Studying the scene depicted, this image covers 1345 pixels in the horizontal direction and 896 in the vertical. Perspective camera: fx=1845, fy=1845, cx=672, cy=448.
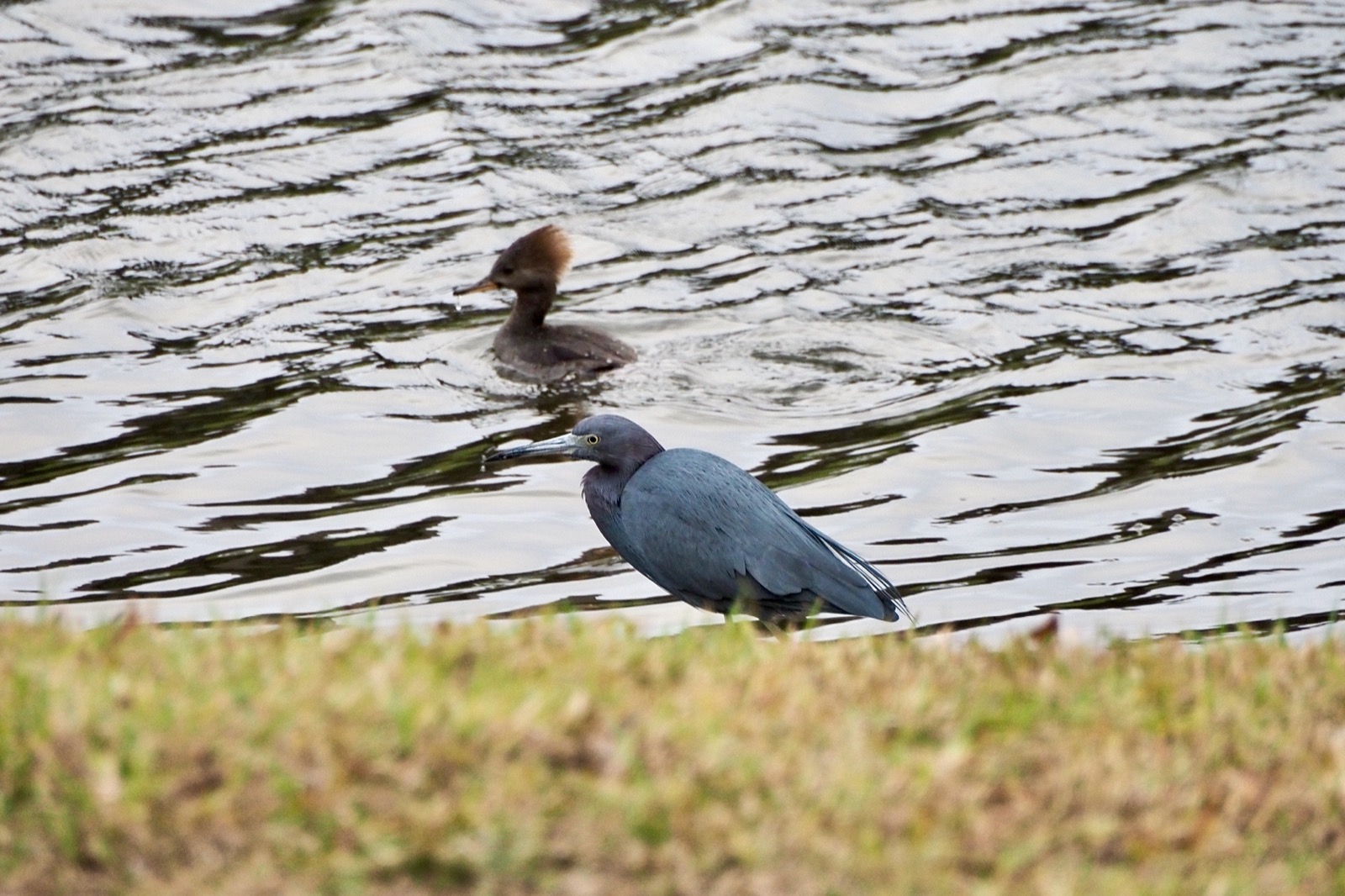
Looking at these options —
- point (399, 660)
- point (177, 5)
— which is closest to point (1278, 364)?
point (399, 660)

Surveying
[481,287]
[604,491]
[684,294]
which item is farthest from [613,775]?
[684,294]

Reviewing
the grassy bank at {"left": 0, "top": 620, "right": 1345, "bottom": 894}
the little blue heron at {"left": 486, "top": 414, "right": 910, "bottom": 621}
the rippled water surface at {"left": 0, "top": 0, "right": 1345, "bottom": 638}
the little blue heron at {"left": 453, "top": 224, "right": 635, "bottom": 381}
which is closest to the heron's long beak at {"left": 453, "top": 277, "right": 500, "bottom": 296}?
the little blue heron at {"left": 453, "top": 224, "right": 635, "bottom": 381}

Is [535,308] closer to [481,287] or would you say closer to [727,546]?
[481,287]

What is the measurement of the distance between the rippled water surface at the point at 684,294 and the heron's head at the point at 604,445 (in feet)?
2.44

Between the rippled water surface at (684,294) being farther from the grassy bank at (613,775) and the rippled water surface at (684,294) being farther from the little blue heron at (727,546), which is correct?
the grassy bank at (613,775)

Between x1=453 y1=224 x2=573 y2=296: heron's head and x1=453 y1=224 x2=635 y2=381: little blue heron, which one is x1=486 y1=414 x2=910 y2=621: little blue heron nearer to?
x1=453 y1=224 x2=635 y2=381: little blue heron

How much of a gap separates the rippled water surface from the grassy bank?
32.6 inches

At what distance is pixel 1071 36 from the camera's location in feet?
57.9

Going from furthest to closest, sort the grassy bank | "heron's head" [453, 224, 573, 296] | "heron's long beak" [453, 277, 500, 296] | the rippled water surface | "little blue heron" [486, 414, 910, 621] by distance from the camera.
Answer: "heron's long beak" [453, 277, 500, 296]
"heron's head" [453, 224, 573, 296]
the rippled water surface
"little blue heron" [486, 414, 910, 621]
the grassy bank

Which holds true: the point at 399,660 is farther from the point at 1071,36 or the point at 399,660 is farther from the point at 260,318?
the point at 1071,36

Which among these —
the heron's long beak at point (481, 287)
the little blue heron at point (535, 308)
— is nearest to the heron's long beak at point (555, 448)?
the little blue heron at point (535, 308)

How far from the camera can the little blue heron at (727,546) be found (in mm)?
6883

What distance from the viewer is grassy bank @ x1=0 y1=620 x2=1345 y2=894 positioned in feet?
12.3

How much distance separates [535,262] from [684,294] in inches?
53.2
